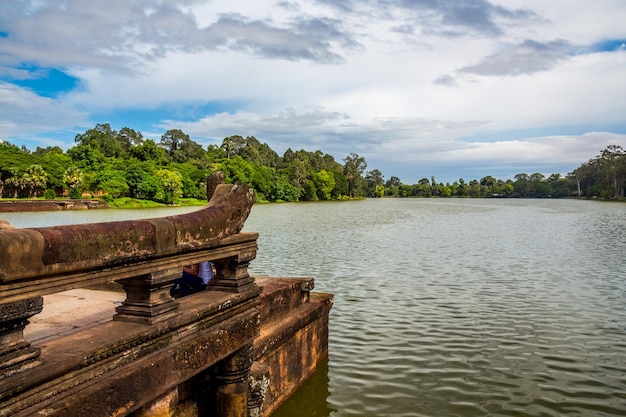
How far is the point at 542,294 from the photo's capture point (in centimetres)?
1250

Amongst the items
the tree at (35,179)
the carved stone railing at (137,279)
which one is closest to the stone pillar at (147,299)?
the carved stone railing at (137,279)

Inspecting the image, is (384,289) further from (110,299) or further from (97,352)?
(97,352)

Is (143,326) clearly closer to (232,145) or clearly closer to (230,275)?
(230,275)

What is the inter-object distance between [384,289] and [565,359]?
5597 millimetres

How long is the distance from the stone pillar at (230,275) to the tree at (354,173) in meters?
138

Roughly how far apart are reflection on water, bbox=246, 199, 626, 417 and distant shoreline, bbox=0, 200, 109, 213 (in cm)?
4321

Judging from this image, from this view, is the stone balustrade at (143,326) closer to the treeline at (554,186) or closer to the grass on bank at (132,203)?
the grass on bank at (132,203)

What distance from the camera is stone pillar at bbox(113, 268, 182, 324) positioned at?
3416 mm

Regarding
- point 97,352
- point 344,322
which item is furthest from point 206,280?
point 344,322

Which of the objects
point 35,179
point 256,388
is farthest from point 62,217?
point 256,388

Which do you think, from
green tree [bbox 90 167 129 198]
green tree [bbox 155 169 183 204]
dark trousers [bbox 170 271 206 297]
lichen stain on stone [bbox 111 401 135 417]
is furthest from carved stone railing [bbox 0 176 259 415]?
green tree [bbox 155 169 183 204]

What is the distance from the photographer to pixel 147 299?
3459 millimetres

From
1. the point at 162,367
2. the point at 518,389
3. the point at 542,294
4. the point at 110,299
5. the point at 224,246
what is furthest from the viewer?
the point at 542,294

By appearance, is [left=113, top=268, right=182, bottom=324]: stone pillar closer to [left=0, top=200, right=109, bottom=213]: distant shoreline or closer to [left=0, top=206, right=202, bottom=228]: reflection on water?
[left=0, top=206, right=202, bottom=228]: reflection on water
